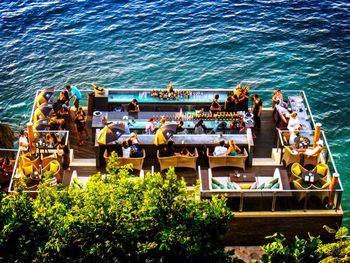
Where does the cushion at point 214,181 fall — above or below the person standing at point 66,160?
below

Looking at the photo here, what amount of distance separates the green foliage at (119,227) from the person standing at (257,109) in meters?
12.4

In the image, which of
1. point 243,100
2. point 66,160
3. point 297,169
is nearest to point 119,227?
point 66,160

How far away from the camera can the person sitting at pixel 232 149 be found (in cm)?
2447

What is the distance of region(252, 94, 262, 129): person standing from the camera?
27578mm

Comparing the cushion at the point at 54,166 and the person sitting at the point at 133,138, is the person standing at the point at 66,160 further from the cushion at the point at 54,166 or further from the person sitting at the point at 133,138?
the person sitting at the point at 133,138

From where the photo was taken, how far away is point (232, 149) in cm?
2448

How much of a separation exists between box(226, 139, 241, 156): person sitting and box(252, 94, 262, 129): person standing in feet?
11.5

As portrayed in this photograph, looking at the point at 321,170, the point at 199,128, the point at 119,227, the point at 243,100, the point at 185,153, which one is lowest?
the point at 119,227

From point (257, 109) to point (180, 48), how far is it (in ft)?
47.3

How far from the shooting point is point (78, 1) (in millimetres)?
46500

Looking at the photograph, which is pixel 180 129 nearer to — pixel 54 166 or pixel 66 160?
pixel 66 160

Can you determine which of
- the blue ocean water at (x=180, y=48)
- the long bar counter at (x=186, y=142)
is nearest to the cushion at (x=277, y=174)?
the long bar counter at (x=186, y=142)

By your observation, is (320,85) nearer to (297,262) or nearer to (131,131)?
(131,131)

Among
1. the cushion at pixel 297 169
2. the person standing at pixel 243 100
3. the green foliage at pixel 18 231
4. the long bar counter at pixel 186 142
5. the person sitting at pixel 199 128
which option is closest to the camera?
the green foliage at pixel 18 231
